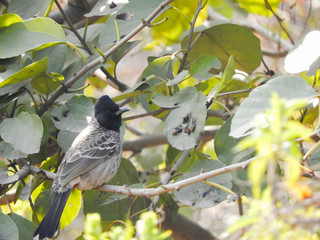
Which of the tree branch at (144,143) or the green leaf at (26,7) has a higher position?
the green leaf at (26,7)

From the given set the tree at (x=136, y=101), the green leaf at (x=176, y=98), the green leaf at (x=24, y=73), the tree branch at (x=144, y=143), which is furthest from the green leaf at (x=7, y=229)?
the tree branch at (x=144, y=143)

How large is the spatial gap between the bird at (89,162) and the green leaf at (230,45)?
641mm

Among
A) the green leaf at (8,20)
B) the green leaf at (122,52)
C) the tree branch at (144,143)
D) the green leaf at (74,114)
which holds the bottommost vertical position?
the tree branch at (144,143)

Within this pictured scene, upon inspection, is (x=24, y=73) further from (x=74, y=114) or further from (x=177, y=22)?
(x=177, y=22)

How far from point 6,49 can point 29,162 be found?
63cm

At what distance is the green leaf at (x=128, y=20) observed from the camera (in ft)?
8.50

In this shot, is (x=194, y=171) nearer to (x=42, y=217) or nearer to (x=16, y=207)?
(x=42, y=217)

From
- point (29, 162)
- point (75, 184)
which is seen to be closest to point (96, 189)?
→ point (75, 184)

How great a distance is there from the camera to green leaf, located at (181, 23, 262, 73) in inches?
109

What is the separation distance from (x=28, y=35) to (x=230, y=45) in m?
1.15

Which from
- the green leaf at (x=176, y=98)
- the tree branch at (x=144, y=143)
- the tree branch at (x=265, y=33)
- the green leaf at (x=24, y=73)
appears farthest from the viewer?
the tree branch at (x=265, y=33)

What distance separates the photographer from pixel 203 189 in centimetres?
223

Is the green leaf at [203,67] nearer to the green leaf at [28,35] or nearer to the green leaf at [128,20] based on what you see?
the green leaf at [128,20]

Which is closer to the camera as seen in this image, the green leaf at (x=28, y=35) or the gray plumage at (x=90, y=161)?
the green leaf at (x=28, y=35)
